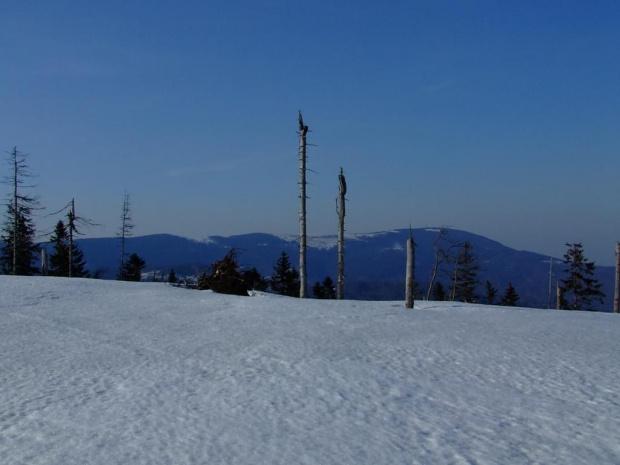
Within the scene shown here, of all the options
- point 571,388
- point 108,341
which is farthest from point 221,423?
point 108,341

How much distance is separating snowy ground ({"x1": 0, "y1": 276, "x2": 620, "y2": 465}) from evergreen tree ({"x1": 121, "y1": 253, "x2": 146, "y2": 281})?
4136 cm

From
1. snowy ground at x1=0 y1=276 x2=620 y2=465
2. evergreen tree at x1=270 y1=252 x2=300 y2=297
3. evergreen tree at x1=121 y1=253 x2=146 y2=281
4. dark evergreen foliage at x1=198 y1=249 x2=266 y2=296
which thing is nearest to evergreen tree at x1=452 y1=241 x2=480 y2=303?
evergreen tree at x1=270 y1=252 x2=300 y2=297

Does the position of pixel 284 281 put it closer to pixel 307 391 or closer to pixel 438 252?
pixel 438 252

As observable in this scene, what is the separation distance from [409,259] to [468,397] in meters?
11.6

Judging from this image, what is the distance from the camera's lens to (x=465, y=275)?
1786 inches

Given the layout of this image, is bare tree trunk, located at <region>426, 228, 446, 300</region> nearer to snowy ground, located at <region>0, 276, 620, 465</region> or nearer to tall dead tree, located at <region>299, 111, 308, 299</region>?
tall dead tree, located at <region>299, 111, 308, 299</region>

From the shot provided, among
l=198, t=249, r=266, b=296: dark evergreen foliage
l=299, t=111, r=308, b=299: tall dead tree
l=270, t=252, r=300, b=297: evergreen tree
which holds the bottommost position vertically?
l=270, t=252, r=300, b=297: evergreen tree

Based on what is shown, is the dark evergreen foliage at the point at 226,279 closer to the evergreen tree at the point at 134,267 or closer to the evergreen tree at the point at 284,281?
the evergreen tree at the point at 284,281

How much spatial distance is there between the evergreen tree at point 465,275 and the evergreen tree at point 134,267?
1249 inches

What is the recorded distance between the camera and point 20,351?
7.67 metres

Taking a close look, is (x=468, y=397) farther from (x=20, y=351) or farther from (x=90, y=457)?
(x=20, y=351)

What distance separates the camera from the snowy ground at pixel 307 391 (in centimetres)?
399

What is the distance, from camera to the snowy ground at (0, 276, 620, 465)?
13.1 feet

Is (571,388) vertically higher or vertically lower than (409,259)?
lower
